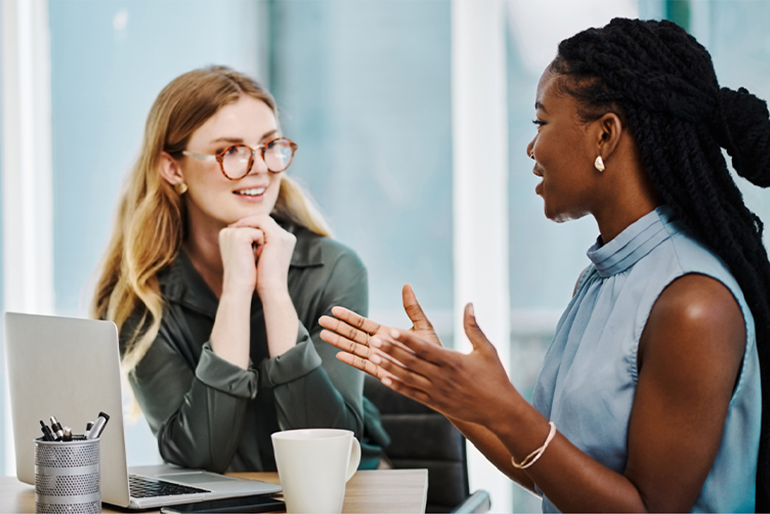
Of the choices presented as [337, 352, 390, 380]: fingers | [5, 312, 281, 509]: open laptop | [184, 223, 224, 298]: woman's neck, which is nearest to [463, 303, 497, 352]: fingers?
[337, 352, 390, 380]: fingers

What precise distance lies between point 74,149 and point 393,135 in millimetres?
1310

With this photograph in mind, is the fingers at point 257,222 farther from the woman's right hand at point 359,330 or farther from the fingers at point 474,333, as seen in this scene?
the fingers at point 474,333

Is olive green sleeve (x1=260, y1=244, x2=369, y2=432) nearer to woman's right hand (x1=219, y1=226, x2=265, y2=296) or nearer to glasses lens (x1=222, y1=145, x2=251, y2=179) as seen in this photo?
woman's right hand (x1=219, y1=226, x2=265, y2=296)

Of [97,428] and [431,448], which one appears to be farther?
[431,448]

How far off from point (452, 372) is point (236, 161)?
1229mm

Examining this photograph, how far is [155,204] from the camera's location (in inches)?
81.1

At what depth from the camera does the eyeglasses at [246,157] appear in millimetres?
1983

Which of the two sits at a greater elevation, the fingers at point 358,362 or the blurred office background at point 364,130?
the blurred office background at point 364,130

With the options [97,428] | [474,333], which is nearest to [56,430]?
[97,428]

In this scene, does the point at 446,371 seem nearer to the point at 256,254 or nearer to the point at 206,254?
the point at 256,254

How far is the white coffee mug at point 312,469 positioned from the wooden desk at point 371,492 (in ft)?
0.48

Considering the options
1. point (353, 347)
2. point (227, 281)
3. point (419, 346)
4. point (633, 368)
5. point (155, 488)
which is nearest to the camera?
point (419, 346)

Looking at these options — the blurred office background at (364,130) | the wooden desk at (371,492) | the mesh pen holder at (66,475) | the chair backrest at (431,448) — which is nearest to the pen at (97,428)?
the mesh pen holder at (66,475)

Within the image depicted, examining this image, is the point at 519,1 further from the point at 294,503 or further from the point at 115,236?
the point at 294,503
